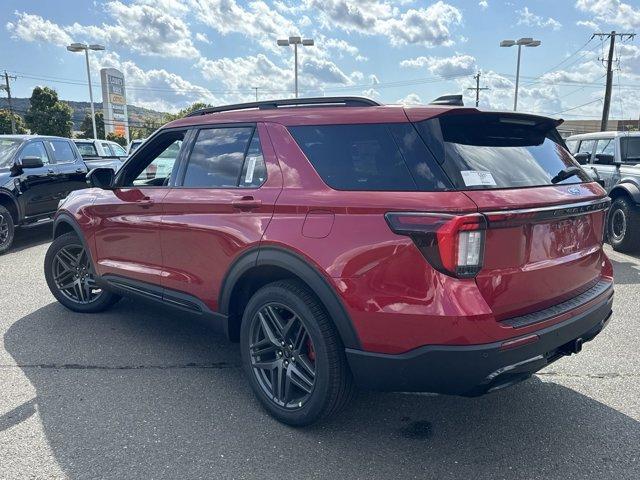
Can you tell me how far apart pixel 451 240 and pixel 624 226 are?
7.02 meters

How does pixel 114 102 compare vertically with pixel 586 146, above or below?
above

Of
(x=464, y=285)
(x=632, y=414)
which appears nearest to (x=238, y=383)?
(x=464, y=285)

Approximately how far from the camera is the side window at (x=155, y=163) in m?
3.86

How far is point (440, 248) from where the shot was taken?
223 centimetres

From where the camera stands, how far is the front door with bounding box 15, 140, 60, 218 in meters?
8.20

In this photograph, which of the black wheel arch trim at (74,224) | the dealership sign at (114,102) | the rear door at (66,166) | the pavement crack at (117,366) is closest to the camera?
the pavement crack at (117,366)

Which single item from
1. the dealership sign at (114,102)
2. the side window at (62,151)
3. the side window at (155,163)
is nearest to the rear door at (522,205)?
the side window at (155,163)

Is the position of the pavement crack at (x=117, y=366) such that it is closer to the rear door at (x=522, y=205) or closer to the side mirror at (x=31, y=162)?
the rear door at (x=522, y=205)

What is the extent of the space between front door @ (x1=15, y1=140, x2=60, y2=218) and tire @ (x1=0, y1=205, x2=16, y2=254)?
12.9 inches

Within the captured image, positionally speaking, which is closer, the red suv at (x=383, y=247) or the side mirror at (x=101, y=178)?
the red suv at (x=383, y=247)

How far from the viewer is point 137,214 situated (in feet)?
12.9

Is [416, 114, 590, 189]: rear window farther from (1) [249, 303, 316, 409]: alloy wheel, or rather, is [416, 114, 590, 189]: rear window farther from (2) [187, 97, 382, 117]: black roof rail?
(1) [249, 303, 316, 409]: alloy wheel

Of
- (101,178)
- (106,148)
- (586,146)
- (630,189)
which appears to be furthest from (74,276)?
(106,148)

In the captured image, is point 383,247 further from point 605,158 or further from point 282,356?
point 605,158
